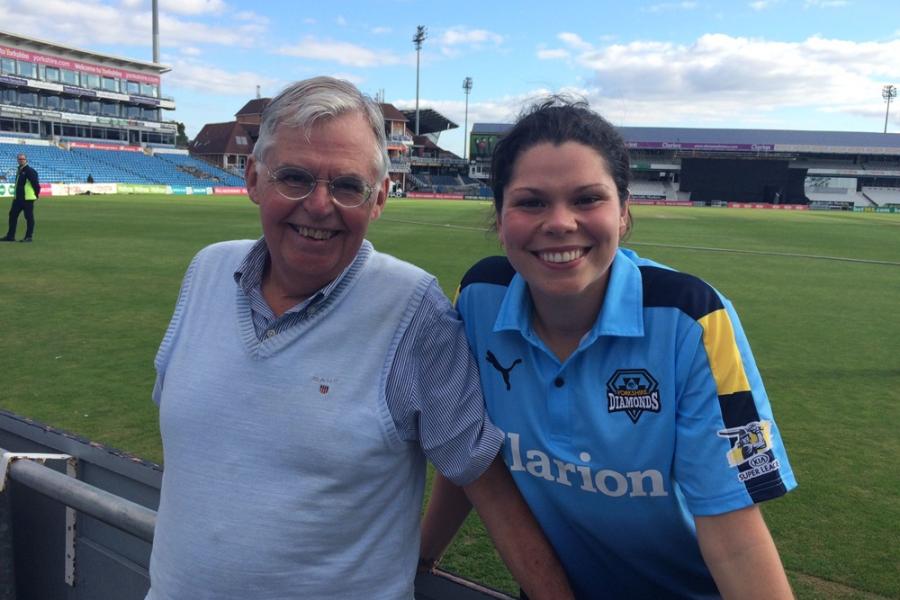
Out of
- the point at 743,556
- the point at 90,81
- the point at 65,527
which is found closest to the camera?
the point at 743,556

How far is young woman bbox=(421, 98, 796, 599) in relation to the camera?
1518 mm

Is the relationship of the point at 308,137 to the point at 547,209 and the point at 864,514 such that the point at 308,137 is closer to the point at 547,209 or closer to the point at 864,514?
the point at 547,209

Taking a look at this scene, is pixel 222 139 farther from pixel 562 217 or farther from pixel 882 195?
pixel 562 217

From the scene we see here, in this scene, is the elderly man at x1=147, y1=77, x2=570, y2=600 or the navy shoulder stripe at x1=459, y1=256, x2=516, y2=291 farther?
the navy shoulder stripe at x1=459, y1=256, x2=516, y2=291

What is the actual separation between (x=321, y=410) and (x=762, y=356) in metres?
6.26

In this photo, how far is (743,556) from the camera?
1498mm

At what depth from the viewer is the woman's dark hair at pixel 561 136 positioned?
64.9 inches

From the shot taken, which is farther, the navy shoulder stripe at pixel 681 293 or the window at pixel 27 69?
the window at pixel 27 69

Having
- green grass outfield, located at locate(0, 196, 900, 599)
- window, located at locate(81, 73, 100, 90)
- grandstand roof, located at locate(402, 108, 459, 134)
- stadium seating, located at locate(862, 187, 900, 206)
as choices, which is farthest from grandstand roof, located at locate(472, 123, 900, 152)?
green grass outfield, located at locate(0, 196, 900, 599)

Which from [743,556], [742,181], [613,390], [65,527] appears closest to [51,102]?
[742,181]

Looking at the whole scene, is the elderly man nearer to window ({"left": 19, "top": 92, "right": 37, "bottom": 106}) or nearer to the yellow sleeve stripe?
the yellow sleeve stripe

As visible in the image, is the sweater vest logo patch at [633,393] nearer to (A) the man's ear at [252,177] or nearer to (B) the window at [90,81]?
(A) the man's ear at [252,177]

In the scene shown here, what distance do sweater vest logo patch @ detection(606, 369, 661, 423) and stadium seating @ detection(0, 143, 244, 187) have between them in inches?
1757

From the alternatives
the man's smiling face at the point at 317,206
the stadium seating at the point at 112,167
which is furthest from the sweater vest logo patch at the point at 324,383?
the stadium seating at the point at 112,167
